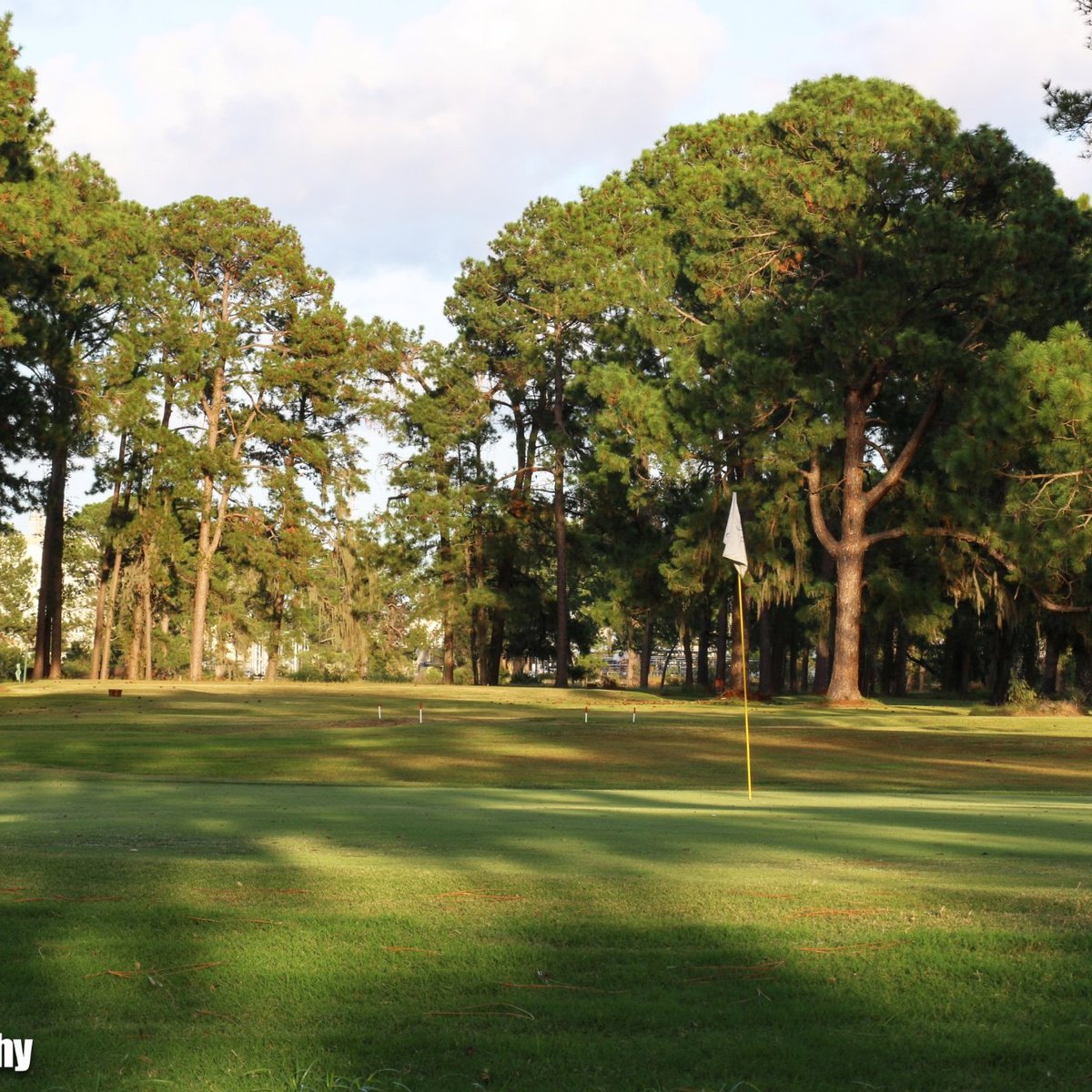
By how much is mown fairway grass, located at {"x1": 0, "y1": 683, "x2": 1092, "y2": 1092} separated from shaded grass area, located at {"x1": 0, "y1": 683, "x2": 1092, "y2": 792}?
8453 millimetres

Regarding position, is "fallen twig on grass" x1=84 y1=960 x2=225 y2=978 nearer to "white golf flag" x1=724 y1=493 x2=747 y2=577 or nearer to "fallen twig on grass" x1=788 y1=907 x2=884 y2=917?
"fallen twig on grass" x1=788 y1=907 x2=884 y2=917

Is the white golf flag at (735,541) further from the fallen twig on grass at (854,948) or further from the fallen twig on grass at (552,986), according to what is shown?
the fallen twig on grass at (552,986)

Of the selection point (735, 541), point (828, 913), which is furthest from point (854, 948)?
point (735, 541)

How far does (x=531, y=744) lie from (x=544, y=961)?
22135 mm

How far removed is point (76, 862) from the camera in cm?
845

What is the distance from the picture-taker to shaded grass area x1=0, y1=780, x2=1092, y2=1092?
16.2 feet

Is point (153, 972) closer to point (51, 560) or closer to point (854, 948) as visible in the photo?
point (854, 948)

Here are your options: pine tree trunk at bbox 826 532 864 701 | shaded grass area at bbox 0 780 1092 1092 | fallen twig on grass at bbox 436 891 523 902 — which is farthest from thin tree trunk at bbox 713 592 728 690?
fallen twig on grass at bbox 436 891 523 902

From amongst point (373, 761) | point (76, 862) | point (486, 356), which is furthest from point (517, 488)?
point (76, 862)

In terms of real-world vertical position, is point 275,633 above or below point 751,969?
above

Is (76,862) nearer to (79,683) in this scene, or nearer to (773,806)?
(773,806)

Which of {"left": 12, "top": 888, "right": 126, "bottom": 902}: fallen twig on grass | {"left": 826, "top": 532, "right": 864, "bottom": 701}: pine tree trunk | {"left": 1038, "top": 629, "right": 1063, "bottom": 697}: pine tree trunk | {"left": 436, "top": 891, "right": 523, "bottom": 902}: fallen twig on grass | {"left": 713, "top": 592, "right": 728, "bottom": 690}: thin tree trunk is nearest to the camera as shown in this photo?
{"left": 12, "top": 888, "right": 126, "bottom": 902}: fallen twig on grass

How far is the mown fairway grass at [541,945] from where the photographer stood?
495 centimetres

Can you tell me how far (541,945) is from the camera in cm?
645
